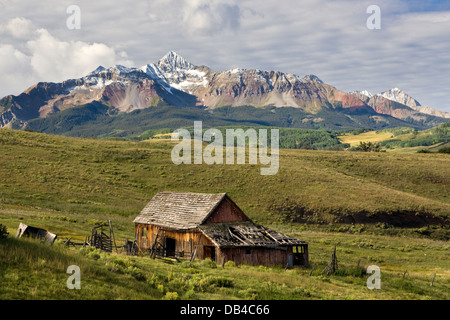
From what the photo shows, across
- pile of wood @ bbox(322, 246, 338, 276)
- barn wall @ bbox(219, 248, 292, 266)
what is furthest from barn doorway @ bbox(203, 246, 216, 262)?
pile of wood @ bbox(322, 246, 338, 276)

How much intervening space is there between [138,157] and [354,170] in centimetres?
4766

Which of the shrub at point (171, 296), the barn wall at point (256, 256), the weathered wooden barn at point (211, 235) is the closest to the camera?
the shrub at point (171, 296)

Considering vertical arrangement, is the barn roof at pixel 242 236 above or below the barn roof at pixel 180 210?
below

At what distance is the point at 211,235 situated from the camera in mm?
33938

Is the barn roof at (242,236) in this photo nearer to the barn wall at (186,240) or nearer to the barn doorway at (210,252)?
the barn wall at (186,240)

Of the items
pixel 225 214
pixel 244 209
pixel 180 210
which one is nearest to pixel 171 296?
pixel 225 214

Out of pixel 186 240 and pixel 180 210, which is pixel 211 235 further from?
pixel 180 210

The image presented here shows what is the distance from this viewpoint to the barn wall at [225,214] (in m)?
36.5

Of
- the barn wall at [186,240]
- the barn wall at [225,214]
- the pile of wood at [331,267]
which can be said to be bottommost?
the pile of wood at [331,267]

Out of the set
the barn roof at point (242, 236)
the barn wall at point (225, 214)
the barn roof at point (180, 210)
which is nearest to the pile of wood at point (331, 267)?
the barn roof at point (242, 236)

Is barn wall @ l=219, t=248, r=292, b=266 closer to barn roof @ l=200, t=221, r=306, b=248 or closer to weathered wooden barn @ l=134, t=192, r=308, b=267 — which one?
weathered wooden barn @ l=134, t=192, r=308, b=267

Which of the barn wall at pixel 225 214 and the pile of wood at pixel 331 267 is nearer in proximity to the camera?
the pile of wood at pixel 331 267

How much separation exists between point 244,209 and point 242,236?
35.4m
